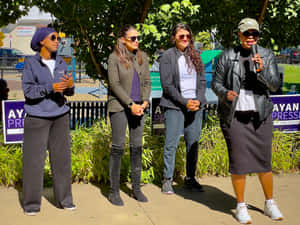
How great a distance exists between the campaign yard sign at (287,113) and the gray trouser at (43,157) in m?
3.30

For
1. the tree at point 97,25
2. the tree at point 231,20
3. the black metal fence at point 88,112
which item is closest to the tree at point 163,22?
the tree at point 231,20

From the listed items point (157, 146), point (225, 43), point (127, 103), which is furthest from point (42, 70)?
point (225, 43)

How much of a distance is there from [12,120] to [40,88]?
1.49m

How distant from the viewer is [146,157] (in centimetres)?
607

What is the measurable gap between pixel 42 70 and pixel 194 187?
7.69ft

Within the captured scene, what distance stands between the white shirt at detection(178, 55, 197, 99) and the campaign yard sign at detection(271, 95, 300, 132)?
1917 millimetres

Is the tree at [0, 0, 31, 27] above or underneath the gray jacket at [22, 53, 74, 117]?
above

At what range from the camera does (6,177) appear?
5613 millimetres

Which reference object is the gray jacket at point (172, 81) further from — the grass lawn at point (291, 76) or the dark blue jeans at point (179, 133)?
the grass lawn at point (291, 76)

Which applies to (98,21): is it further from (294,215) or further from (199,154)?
(294,215)

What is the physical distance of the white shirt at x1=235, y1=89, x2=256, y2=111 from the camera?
448 centimetres

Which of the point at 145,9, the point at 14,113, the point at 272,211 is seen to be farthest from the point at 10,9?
the point at 272,211

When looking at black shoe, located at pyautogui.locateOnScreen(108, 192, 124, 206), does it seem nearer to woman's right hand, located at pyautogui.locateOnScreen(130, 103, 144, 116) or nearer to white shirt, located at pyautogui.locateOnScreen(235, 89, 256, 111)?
woman's right hand, located at pyautogui.locateOnScreen(130, 103, 144, 116)

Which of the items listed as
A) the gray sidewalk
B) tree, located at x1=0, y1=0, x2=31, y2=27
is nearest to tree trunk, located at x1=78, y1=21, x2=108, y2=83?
tree, located at x1=0, y1=0, x2=31, y2=27
